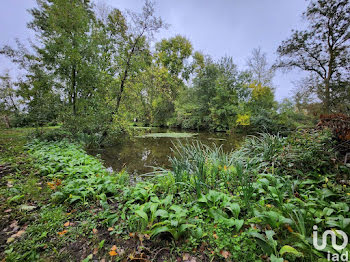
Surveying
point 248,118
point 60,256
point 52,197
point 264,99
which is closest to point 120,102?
point 52,197

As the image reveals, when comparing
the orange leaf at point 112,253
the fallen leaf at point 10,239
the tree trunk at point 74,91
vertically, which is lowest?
the orange leaf at point 112,253

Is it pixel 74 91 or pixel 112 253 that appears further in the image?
pixel 74 91

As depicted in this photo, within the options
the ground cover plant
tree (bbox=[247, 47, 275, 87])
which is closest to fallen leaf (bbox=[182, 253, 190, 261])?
the ground cover plant

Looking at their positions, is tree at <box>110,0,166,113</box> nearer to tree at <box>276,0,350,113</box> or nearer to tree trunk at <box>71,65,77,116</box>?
tree trunk at <box>71,65,77,116</box>

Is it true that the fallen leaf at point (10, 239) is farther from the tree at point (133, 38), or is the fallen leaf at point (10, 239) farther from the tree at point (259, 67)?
the tree at point (259, 67)

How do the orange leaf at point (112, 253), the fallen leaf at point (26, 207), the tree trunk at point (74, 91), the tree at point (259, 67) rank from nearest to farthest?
the orange leaf at point (112, 253)
the fallen leaf at point (26, 207)
the tree trunk at point (74, 91)
the tree at point (259, 67)

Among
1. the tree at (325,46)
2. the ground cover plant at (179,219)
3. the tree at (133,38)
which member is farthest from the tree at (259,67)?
the ground cover plant at (179,219)

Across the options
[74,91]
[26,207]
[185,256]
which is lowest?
[185,256]

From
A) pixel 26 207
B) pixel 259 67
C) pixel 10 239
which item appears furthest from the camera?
pixel 259 67

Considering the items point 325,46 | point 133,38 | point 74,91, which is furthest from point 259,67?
point 74,91

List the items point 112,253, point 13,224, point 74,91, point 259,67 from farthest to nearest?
point 259,67 → point 74,91 → point 13,224 → point 112,253

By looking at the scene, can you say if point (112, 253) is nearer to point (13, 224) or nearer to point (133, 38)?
point (13, 224)

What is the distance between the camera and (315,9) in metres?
8.63

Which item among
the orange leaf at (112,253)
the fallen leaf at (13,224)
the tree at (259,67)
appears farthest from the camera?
the tree at (259,67)
